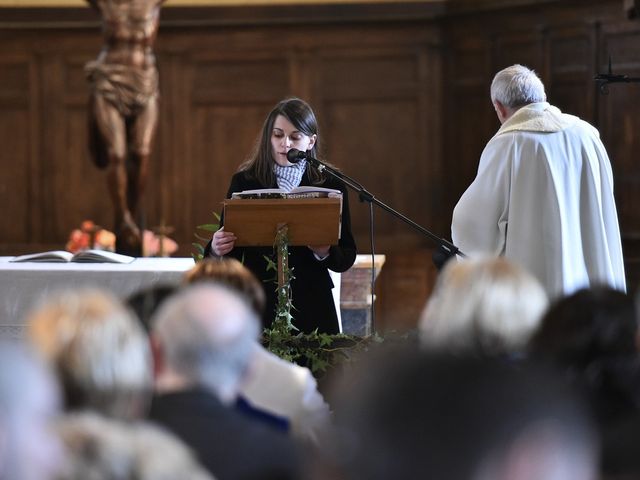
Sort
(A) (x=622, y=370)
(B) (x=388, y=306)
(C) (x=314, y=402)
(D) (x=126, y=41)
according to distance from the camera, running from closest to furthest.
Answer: (A) (x=622, y=370), (C) (x=314, y=402), (D) (x=126, y=41), (B) (x=388, y=306)

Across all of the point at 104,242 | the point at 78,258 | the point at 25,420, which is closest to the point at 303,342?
the point at 78,258

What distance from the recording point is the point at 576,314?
258cm

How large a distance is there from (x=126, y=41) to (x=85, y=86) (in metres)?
3.04

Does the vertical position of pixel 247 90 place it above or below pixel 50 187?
above

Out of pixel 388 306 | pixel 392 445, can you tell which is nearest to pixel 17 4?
pixel 388 306

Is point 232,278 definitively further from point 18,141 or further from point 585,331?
point 18,141

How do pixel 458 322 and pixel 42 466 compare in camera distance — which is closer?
pixel 42 466

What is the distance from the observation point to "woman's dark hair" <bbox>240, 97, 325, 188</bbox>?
505cm

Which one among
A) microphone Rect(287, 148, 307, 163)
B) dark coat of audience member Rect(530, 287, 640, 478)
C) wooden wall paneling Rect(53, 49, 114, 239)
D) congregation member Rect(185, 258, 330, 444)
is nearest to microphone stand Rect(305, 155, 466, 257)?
microphone Rect(287, 148, 307, 163)

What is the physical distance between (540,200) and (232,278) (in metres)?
2.43

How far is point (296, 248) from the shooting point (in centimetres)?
509

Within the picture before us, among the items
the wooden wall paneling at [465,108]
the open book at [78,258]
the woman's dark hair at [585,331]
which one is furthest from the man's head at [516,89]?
the wooden wall paneling at [465,108]

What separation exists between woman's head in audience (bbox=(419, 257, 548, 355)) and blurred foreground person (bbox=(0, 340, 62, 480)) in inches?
42.2

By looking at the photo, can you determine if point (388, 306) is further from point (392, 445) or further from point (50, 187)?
point (392, 445)
